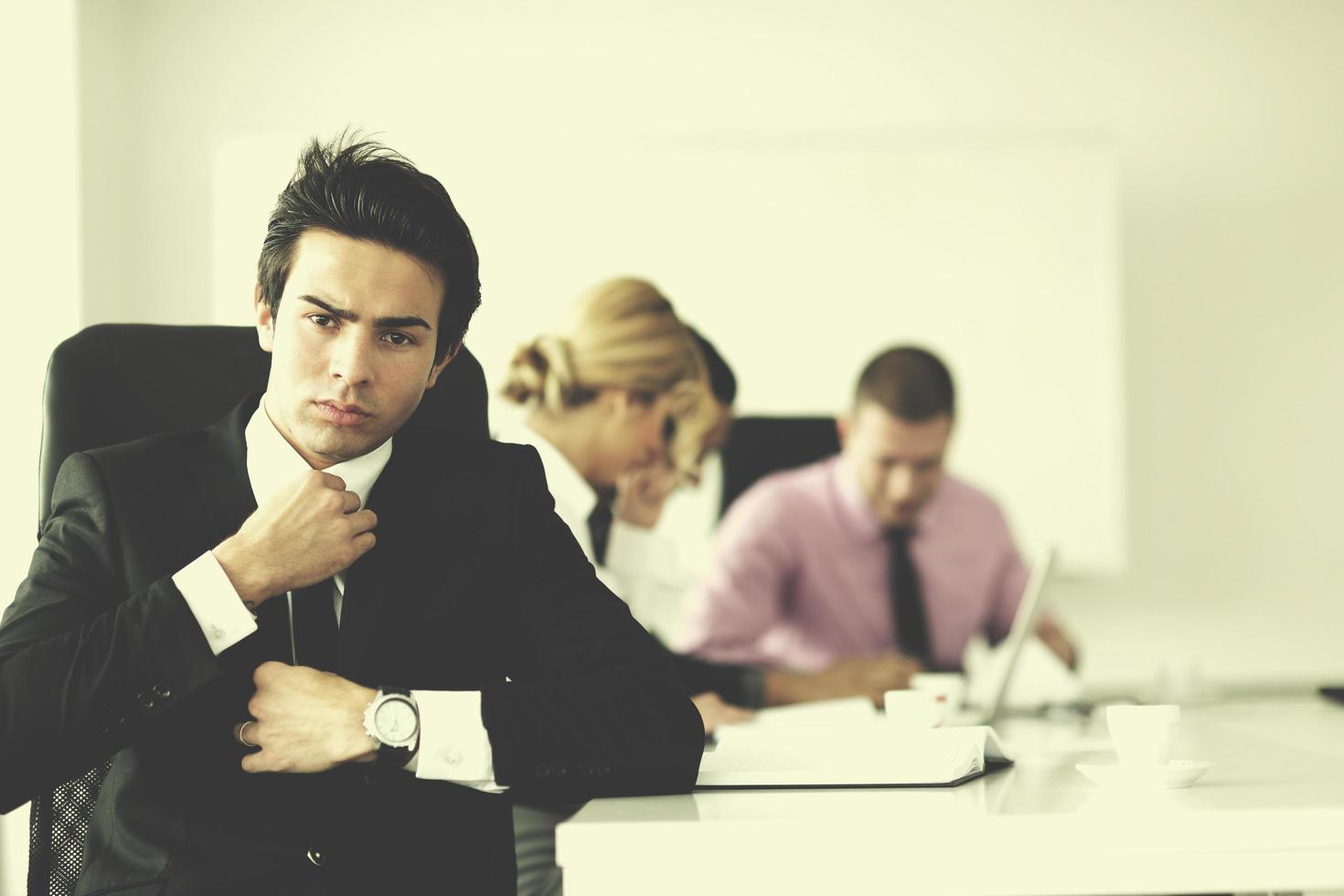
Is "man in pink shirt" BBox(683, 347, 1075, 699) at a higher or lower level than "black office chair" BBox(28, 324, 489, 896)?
lower

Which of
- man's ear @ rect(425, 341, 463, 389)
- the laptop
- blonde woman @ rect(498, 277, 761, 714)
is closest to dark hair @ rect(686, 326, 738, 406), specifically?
blonde woman @ rect(498, 277, 761, 714)

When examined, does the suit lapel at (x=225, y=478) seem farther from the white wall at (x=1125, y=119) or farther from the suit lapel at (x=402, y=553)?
the white wall at (x=1125, y=119)

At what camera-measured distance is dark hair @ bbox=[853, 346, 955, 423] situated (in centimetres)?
333

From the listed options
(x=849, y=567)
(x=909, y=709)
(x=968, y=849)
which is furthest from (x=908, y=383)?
(x=968, y=849)

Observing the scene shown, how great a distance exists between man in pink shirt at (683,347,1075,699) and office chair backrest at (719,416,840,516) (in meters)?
0.03

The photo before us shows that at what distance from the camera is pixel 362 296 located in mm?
1424

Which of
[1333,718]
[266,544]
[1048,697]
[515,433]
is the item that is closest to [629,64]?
[515,433]

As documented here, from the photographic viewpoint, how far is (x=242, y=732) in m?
1.25

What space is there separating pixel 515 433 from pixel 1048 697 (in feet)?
4.67

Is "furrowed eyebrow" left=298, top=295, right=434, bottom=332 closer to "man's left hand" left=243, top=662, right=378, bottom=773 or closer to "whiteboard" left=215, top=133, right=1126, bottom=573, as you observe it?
"man's left hand" left=243, top=662, right=378, bottom=773

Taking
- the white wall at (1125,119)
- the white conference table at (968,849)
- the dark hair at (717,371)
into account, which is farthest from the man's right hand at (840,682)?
the white conference table at (968,849)

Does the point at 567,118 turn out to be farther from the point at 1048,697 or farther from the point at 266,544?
the point at 266,544

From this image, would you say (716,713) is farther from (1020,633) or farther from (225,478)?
(225,478)

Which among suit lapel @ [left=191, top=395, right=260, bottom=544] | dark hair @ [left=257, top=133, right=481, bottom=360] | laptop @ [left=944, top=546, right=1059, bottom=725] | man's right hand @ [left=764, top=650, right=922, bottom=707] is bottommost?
man's right hand @ [left=764, top=650, right=922, bottom=707]
